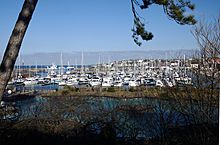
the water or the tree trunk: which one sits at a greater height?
the tree trunk

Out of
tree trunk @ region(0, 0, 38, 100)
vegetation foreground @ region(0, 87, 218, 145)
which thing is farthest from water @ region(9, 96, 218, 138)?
tree trunk @ region(0, 0, 38, 100)

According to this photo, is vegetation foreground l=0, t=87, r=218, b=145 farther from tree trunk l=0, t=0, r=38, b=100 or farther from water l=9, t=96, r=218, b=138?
tree trunk l=0, t=0, r=38, b=100

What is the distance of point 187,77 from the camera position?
24.2 feet

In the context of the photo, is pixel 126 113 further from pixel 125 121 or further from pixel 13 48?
pixel 13 48

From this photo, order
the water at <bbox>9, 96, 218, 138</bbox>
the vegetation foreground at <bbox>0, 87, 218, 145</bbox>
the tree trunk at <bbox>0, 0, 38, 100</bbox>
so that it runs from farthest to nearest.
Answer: the water at <bbox>9, 96, 218, 138</bbox>
the vegetation foreground at <bbox>0, 87, 218, 145</bbox>
the tree trunk at <bbox>0, 0, 38, 100</bbox>

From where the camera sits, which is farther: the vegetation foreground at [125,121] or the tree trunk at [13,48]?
the vegetation foreground at [125,121]

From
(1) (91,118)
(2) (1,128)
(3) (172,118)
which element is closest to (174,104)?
(3) (172,118)

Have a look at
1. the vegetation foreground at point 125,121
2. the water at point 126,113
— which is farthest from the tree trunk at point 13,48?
the water at point 126,113

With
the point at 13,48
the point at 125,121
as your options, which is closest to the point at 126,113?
the point at 125,121

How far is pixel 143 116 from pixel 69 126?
258 cm

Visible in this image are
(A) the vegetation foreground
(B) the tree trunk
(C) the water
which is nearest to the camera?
(B) the tree trunk

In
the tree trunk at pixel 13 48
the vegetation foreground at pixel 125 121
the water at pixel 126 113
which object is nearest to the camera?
the tree trunk at pixel 13 48

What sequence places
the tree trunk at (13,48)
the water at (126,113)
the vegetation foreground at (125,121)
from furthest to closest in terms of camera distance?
the water at (126,113) < the vegetation foreground at (125,121) < the tree trunk at (13,48)

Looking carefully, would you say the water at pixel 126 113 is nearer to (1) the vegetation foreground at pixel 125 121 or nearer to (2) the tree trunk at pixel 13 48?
(1) the vegetation foreground at pixel 125 121
